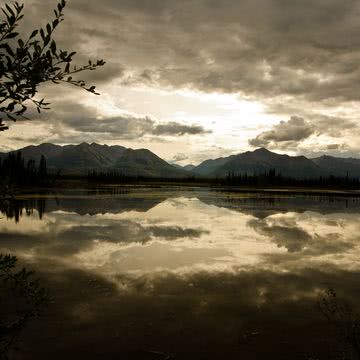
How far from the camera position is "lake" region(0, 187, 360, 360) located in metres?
11.9

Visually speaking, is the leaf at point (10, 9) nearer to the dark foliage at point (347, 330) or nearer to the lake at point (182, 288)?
the lake at point (182, 288)

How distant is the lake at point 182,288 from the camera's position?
1191cm

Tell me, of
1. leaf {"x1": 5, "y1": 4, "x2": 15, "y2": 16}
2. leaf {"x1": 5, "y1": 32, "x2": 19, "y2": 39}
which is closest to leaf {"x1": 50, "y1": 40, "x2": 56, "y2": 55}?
leaf {"x1": 5, "y1": 32, "x2": 19, "y2": 39}

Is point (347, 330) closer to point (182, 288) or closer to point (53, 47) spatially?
point (53, 47)

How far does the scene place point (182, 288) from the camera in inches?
690

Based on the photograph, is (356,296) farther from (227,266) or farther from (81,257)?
(81,257)

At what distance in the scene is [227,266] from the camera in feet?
72.3

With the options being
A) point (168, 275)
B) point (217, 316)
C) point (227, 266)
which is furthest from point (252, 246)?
point (217, 316)

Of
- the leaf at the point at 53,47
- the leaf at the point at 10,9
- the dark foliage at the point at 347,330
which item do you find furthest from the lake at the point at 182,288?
the leaf at the point at 10,9

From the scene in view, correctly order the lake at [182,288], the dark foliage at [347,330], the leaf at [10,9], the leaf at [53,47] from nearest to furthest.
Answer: the leaf at [10,9], the leaf at [53,47], the dark foliage at [347,330], the lake at [182,288]

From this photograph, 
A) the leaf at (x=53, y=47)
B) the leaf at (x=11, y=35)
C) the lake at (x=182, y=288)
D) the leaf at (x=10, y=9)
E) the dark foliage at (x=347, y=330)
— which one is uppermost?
the leaf at (x=10, y=9)

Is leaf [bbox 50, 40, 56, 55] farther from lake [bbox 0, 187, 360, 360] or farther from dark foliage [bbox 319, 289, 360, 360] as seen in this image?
dark foliage [bbox 319, 289, 360, 360]

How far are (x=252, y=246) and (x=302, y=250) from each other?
10.6 ft

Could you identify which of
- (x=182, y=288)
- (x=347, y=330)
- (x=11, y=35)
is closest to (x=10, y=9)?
(x=11, y=35)
